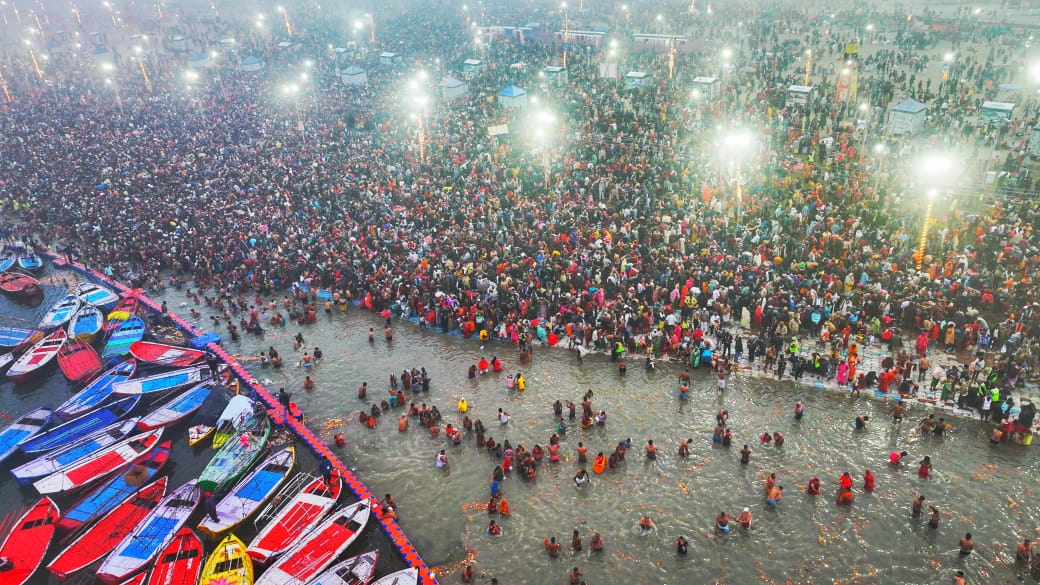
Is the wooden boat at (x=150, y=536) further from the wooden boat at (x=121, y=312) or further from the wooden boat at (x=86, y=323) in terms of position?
the wooden boat at (x=121, y=312)

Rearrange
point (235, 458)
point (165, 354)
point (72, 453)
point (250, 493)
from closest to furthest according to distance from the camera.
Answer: point (250, 493), point (235, 458), point (72, 453), point (165, 354)

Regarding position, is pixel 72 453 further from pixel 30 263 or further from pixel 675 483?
pixel 675 483

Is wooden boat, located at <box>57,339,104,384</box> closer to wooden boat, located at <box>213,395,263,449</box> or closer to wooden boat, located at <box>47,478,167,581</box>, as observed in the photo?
wooden boat, located at <box>213,395,263,449</box>

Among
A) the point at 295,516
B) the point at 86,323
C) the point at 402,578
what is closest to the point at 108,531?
the point at 295,516

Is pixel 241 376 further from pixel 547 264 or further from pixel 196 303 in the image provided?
pixel 547 264

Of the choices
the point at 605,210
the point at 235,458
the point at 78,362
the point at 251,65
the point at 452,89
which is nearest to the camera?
the point at 235,458

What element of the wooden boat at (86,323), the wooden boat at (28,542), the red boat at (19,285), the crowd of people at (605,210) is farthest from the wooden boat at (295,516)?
the red boat at (19,285)
